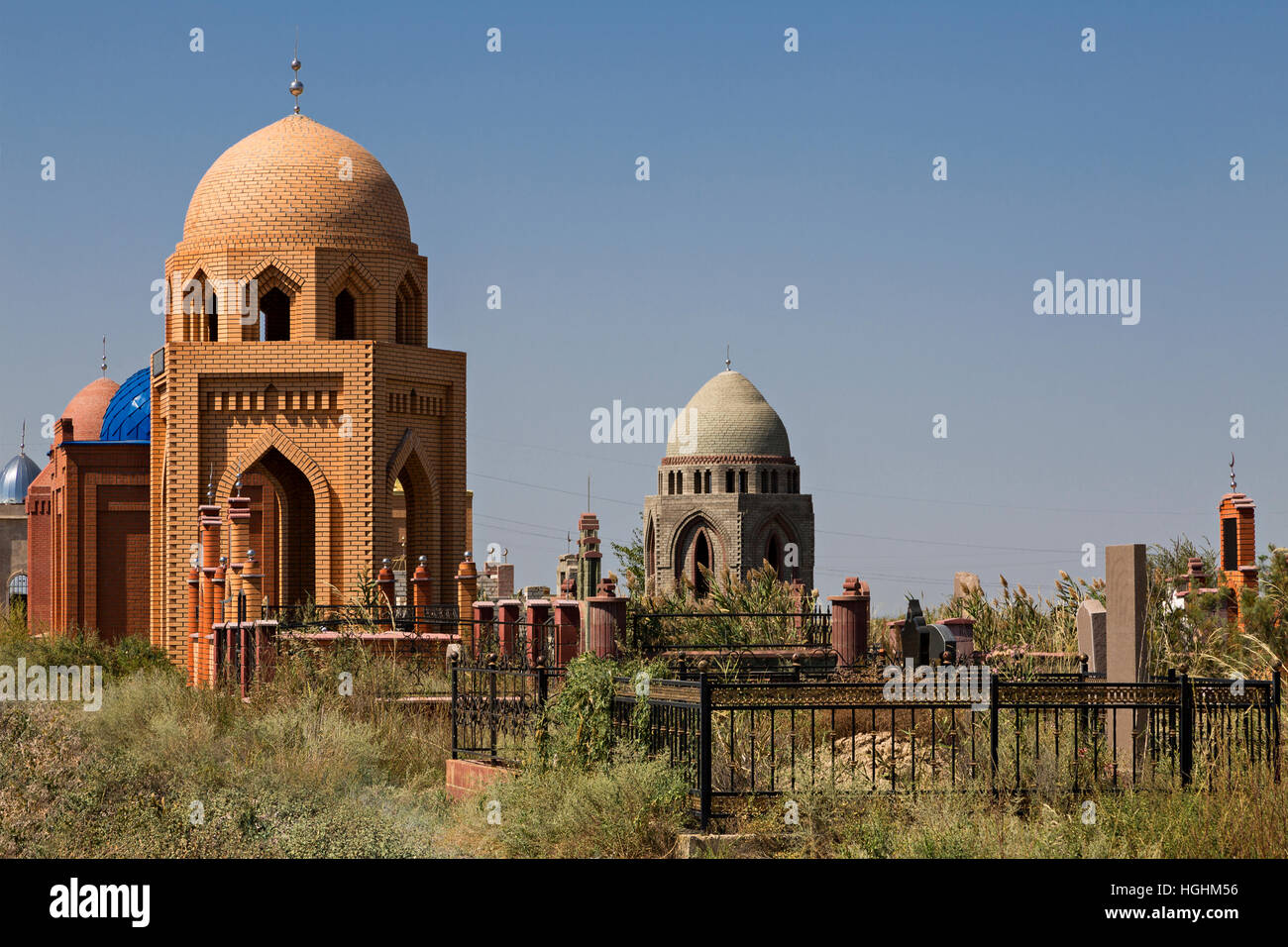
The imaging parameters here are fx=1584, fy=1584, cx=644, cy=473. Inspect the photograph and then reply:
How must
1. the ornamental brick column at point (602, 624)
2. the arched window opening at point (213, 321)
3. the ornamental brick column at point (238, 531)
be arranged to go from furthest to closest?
the arched window opening at point (213, 321)
the ornamental brick column at point (238, 531)
the ornamental brick column at point (602, 624)

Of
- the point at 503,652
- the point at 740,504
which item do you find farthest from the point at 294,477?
the point at 740,504

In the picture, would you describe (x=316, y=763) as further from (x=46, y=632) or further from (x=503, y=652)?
(x=46, y=632)

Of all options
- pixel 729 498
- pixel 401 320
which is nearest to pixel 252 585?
pixel 401 320

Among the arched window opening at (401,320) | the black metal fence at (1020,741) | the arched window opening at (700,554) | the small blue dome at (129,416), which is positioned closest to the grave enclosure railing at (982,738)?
the black metal fence at (1020,741)

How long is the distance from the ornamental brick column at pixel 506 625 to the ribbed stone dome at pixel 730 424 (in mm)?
35109

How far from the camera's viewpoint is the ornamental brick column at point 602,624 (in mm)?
19391

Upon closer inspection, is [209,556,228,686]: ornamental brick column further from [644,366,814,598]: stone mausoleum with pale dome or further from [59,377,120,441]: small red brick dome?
[644,366,814,598]: stone mausoleum with pale dome

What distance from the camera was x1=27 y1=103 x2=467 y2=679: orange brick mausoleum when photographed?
27.9m

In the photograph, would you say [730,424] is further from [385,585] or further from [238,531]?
[238,531]

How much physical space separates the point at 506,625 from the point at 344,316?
1020cm

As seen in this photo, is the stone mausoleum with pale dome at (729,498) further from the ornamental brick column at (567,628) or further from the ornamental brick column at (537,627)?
the ornamental brick column at (567,628)

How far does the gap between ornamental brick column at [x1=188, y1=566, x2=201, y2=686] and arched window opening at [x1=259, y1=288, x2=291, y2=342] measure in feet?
18.8

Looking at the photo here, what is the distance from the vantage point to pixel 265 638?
2045 cm

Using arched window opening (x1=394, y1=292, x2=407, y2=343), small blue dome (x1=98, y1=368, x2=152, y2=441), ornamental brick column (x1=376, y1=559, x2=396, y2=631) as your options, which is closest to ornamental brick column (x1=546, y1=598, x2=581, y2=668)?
ornamental brick column (x1=376, y1=559, x2=396, y2=631)
